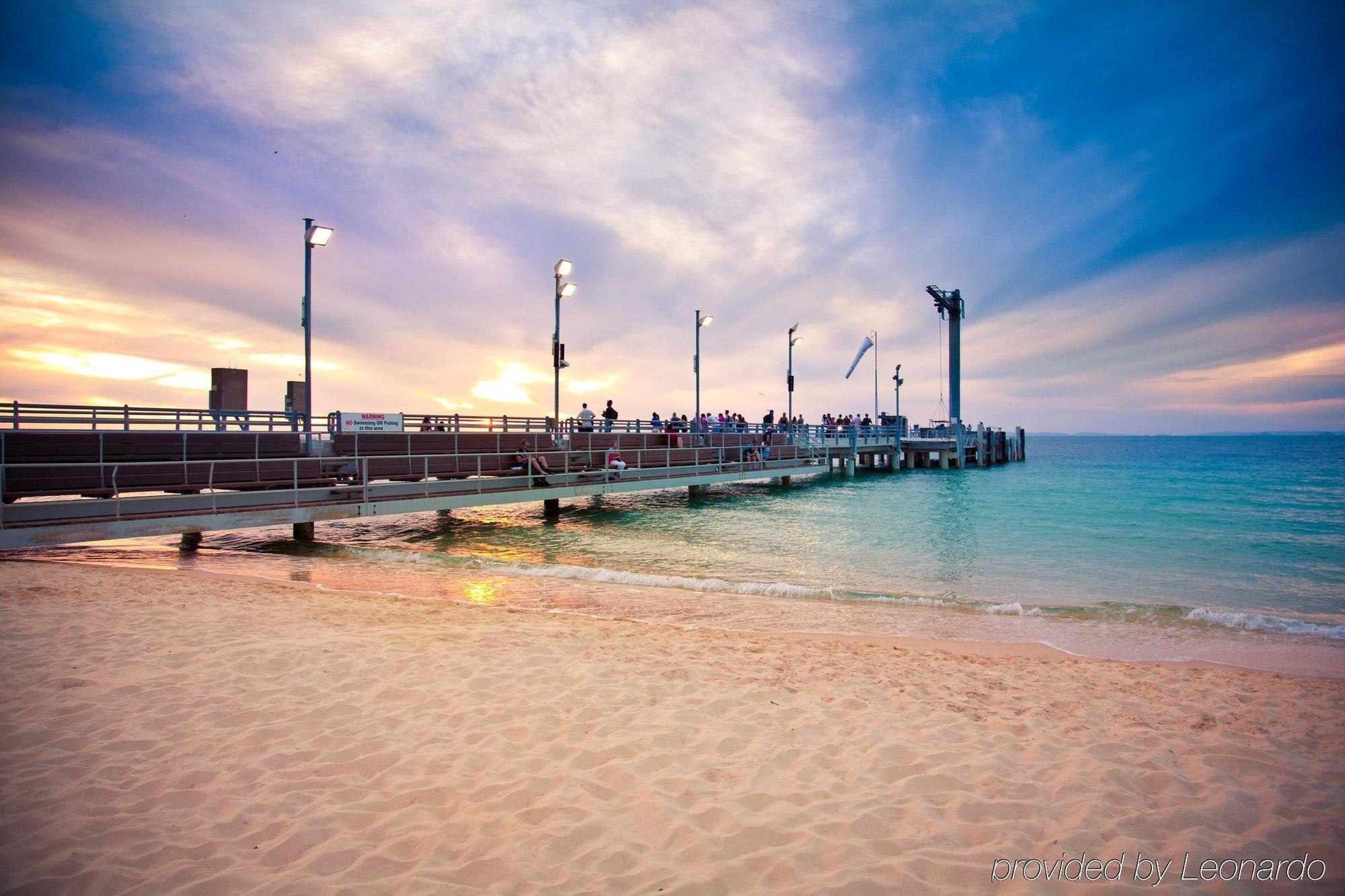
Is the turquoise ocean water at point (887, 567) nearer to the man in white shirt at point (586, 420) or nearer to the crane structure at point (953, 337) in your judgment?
the man in white shirt at point (586, 420)

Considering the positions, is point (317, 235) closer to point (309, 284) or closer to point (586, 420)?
point (309, 284)

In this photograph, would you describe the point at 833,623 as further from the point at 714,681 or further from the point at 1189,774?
the point at 1189,774

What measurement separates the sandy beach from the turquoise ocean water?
2.32 metres

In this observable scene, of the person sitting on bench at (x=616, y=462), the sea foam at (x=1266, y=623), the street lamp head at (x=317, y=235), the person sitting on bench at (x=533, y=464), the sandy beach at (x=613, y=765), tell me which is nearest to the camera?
the sandy beach at (x=613, y=765)

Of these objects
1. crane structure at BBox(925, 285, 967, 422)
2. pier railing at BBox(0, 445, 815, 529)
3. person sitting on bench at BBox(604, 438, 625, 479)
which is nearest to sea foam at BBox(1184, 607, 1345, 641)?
pier railing at BBox(0, 445, 815, 529)

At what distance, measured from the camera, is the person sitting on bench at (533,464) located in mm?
17141

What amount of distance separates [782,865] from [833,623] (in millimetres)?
5735

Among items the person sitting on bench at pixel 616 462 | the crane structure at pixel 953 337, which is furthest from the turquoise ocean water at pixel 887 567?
the crane structure at pixel 953 337

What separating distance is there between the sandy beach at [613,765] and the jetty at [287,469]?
5020mm

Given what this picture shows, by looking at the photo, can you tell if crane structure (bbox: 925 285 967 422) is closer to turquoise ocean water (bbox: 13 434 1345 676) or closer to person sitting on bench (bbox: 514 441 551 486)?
turquoise ocean water (bbox: 13 434 1345 676)

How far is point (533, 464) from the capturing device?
17.9 m

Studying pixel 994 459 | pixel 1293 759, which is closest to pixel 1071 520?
pixel 1293 759

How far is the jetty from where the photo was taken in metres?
10.6

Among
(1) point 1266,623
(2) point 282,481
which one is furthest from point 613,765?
(2) point 282,481
